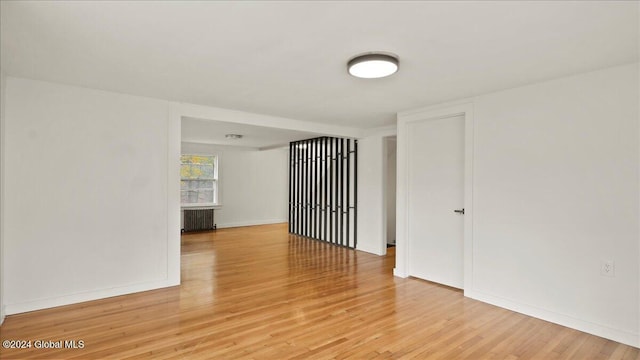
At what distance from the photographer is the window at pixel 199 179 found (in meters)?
8.84

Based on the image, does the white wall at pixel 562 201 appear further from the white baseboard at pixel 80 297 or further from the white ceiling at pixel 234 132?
the white baseboard at pixel 80 297

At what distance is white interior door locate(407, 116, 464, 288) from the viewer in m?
4.20

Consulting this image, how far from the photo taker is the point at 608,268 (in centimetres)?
290

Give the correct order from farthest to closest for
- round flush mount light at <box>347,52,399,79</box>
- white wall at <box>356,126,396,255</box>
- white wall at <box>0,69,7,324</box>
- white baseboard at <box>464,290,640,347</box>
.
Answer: white wall at <box>356,126,396,255</box> → white wall at <box>0,69,7,324</box> → white baseboard at <box>464,290,640,347</box> → round flush mount light at <box>347,52,399,79</box>

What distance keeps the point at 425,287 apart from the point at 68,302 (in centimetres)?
409

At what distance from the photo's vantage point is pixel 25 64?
2889mm

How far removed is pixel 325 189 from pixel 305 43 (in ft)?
16.4

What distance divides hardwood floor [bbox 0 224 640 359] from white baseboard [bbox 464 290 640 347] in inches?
3.2

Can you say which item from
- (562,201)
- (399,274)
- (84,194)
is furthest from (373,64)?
(84,194)

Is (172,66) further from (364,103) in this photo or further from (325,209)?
(325,209)

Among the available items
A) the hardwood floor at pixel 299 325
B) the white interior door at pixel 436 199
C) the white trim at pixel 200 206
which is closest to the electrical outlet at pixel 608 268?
the hardwood floor at pixel 299 325

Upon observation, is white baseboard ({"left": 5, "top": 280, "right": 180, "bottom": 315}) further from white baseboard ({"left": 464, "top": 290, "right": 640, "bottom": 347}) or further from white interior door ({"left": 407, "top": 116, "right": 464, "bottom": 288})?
white baseboard ({"left": 464, "top": 290, "right": 640, "bottom": 347})

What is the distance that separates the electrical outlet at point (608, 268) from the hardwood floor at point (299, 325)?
0.57m

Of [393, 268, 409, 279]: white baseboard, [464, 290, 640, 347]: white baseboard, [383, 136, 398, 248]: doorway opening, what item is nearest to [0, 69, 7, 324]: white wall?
[393, 268, 409, 279]: white baseboard
